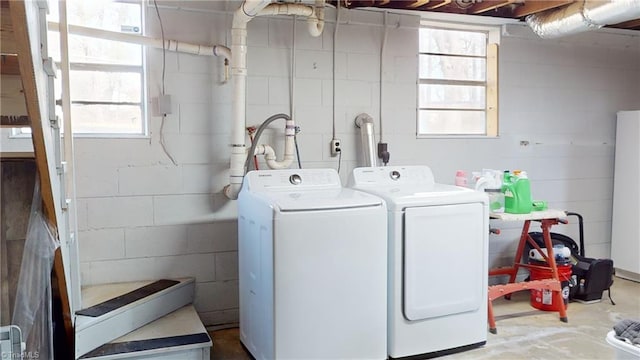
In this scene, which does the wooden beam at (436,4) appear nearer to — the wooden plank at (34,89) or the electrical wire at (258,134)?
the electrical wire at (258,134)

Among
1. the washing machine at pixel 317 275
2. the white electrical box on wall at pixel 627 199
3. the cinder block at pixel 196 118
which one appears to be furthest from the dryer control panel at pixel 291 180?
the white electrical box on wall at pixel 627 199

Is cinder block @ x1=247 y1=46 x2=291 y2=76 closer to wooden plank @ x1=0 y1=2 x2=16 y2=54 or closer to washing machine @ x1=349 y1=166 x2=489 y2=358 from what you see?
washing machine @ x1=349 y1=166 x2=489 y2=358

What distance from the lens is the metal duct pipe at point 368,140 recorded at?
3.81 meters

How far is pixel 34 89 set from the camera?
1.86 meters

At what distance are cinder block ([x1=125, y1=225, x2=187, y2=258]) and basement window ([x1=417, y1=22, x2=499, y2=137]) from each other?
78.2 inches

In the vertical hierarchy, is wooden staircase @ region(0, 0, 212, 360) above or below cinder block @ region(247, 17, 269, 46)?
below

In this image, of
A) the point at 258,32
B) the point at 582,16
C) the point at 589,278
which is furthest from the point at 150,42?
the point at 589,278

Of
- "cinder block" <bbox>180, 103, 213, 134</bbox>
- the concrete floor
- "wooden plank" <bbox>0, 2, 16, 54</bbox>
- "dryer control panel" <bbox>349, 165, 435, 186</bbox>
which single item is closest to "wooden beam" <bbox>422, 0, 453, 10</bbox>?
"dryer control panel" <bbox>349, 165, 435, 186</bbox>

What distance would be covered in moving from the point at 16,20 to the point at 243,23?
1741mm

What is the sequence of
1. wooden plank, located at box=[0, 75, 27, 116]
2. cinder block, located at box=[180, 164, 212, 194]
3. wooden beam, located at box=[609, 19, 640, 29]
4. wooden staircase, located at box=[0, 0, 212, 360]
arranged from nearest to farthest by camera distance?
wooden staircase, located at box=[0, 0, 212, 360] < wooden plank, located at box=[0, 75, 27, 116] < cinder block, located at box=[180, 164, 212, 194] < wooden beam, located at box=[609, 19, 640, 29]

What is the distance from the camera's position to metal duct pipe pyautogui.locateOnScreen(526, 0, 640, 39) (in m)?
3.21

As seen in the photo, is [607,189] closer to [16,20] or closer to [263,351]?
[263,351]

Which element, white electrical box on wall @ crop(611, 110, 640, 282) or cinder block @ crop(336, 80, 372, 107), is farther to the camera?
white electrical box on wall @ crop(611, 110, 640, 282)

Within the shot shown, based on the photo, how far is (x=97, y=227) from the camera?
3316mm
